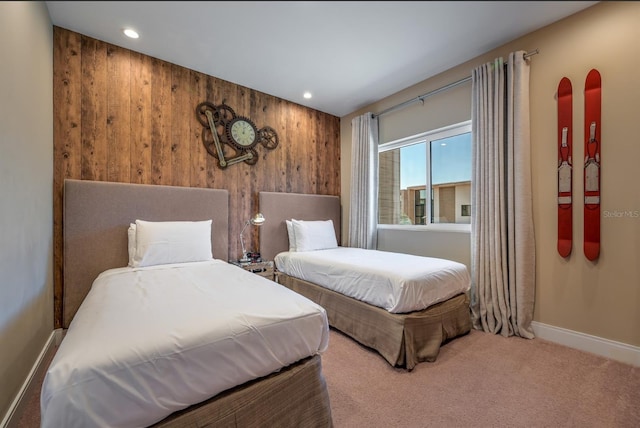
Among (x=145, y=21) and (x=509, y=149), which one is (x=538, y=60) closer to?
(x=509, y=149)

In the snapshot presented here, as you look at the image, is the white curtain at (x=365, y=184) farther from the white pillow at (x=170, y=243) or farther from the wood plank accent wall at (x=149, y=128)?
the white pillow at (x=170, y=243)

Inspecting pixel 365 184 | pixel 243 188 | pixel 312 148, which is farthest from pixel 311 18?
pixel 312 148

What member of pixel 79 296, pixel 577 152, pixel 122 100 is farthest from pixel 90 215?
pixel 577 152

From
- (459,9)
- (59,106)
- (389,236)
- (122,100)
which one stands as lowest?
(389,236)

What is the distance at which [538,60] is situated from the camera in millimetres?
2211

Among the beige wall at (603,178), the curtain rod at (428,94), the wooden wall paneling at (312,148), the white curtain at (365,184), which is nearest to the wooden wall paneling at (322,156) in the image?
the wooden wall paneling at (312,148)

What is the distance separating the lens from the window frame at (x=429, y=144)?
2790 millimetres

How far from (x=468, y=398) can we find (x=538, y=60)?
8.39 feet

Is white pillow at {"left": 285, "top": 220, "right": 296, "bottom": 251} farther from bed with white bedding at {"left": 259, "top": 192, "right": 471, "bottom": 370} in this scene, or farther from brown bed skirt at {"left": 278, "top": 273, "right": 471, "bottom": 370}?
brown bed skirt at {"left": 278, "top": 273, "right": 471, "bottom": 370}

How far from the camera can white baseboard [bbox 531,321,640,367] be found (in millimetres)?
1846

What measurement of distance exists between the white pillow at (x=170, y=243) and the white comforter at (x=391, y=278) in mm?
1014

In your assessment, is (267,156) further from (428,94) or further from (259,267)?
(428,94)

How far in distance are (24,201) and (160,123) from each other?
1347 mm

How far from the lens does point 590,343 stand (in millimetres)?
1998
